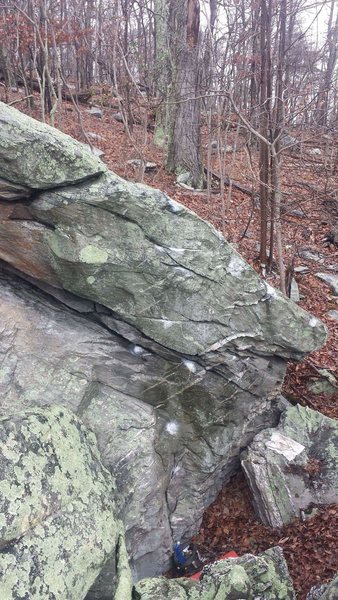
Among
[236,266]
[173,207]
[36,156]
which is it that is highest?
[36,156]

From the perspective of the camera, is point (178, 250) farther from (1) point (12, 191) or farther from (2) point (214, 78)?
(2) point (214, 78)

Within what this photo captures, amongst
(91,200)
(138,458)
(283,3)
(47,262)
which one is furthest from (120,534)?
(283,3)

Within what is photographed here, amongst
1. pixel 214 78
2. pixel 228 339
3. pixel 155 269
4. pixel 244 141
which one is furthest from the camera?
pixel 244 141

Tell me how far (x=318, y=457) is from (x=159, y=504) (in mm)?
1842

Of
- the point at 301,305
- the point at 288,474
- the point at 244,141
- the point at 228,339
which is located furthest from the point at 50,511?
the point at 244,141

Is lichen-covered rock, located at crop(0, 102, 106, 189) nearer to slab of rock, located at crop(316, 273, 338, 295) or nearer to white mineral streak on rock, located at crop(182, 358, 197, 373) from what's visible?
white mineral streak on rock, located at crop(182, 358, 197, 373)

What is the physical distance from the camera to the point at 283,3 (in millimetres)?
7602

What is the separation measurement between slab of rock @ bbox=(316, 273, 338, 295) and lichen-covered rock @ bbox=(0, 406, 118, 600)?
576cm

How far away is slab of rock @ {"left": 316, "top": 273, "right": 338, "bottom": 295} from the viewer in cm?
846

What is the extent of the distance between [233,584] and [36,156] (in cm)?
385

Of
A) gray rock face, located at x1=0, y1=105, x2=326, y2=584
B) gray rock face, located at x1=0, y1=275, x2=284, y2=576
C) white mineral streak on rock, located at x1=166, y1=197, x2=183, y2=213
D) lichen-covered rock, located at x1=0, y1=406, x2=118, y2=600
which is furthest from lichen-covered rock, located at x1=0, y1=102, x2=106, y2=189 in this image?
lichen-covered rock, located at x1=0, y1=406, x2=118, y2=600

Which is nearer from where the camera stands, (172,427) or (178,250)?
(178,250)

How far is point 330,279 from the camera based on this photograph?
28.4 feet

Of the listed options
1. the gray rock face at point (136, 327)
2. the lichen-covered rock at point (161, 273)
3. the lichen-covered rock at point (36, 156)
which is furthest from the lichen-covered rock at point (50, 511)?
the lichen-covered rock at point (36, 156)
